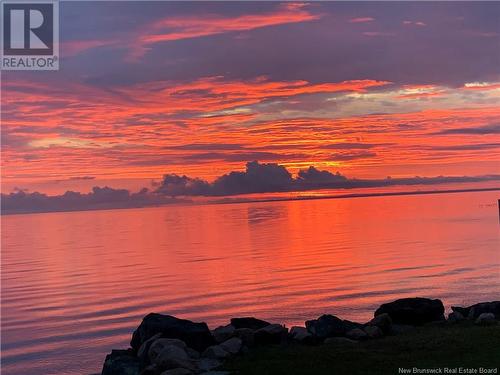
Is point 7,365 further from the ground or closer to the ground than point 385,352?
closer to the ground

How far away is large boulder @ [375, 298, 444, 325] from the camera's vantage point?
2506 centimetres

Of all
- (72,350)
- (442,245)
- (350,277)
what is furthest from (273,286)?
(442,245)

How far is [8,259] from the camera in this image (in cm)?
7294

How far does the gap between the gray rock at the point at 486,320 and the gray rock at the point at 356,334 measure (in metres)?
4.53

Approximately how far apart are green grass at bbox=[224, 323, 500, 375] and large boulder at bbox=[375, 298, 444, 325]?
2.39 metres

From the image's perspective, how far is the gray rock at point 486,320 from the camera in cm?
2377

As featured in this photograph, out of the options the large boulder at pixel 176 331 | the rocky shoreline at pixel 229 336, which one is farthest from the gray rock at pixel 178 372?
the large boulder at pixel 176 331

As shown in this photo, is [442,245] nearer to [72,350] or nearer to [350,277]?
[350,277]

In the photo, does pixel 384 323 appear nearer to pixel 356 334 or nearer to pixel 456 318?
pixel 356 334

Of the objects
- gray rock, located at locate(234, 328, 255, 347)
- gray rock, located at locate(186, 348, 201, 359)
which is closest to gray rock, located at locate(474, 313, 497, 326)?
gray rock, located at locate(234, 328, 255, 347)

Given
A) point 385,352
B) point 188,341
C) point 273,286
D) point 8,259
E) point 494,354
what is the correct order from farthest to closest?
point 8,259 → point 273,286 → point 188,341 → point 385,352 → point 494,354

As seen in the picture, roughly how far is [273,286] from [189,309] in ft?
25.7

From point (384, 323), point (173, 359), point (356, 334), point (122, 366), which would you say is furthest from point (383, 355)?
point (122, 366)

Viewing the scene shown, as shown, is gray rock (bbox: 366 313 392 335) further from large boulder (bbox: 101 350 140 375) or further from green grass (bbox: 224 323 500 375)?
large boulder (bbox: 101 350 140 375)
